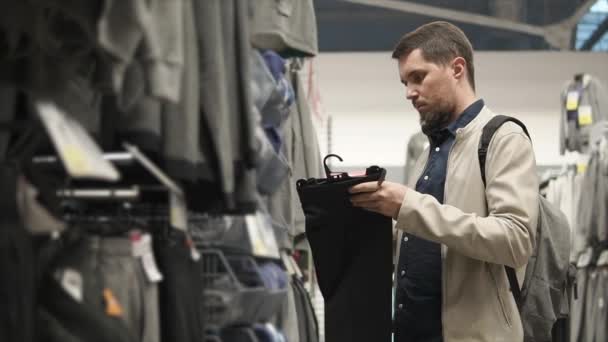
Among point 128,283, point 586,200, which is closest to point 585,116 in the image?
point 586,200

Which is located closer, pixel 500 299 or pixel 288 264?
pixel 500 299

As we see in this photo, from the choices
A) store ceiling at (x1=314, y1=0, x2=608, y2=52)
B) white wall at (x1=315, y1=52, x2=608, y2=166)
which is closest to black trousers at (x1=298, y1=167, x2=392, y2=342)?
store ceiling at (x1=314, y1=0, x2=608, y2=52)

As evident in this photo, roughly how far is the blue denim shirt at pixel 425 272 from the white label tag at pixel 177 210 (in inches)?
43.4

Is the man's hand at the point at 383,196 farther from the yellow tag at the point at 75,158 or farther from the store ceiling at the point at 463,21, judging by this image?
the store ceiling at the point at 463,21

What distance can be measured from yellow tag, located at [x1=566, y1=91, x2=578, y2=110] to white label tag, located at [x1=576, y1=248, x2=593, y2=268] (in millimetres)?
1370

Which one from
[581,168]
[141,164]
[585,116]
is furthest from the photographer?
[585,116]

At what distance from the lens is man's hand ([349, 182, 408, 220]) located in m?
2.95

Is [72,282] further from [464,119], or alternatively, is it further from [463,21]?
[463,21]

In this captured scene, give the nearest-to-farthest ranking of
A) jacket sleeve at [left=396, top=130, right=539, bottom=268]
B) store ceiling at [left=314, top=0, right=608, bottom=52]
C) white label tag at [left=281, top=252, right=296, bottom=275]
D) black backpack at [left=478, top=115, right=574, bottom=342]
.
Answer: jacket sleeve at [left=396, top=130, right=539, bottom=268] → black backpack at [left=478, top=115, right=574, bottom=342] → white label tag at [left=281, top=252, right=296, bottom=275] → store ceiling at [left=314, top=0, right=608, bottom=52]

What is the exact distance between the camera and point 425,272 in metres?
3.13

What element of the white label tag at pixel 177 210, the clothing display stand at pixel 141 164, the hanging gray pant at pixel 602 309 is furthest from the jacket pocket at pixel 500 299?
the hanging gray pant at pixel 602 309

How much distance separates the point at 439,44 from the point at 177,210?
4.32 ft

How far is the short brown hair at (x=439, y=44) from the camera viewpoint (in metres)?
3.22

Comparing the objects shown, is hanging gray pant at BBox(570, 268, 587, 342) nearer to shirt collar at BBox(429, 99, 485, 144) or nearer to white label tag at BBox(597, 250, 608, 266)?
white label tag at BBox(597, 250, 608, 266)
